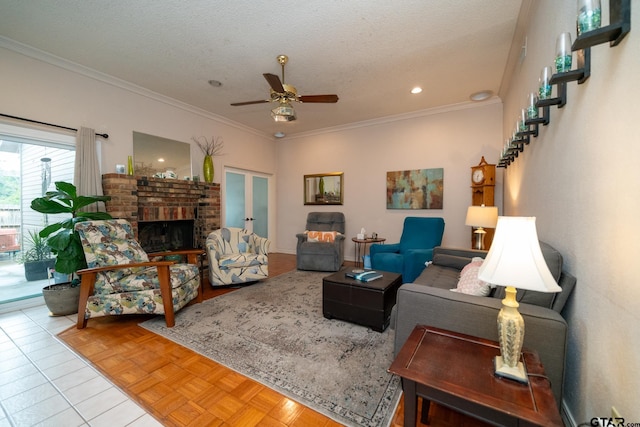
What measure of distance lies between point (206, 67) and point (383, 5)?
83.9 inches

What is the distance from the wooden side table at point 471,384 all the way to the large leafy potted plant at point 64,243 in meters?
3.17

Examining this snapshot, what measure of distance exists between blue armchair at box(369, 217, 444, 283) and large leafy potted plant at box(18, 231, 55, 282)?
159 inches

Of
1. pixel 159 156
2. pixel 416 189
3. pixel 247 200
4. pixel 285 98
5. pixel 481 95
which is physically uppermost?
pixel 481 95

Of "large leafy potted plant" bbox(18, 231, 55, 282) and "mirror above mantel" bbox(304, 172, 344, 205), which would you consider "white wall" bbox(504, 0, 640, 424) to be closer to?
"mirror above mantel" bbox(304, 172, 344, 205)

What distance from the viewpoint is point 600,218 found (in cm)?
105

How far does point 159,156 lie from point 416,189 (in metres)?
4.23

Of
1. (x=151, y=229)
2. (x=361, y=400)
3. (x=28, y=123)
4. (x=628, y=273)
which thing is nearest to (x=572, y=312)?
(x=628, y=273)

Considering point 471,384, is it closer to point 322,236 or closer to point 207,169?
point 322,236

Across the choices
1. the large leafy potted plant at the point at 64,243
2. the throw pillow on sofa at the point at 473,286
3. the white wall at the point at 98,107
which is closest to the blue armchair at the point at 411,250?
the throw pillow on sofa at the point at 473,286

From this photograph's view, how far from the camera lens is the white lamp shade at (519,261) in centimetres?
93

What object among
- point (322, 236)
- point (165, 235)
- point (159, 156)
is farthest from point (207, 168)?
point (322, 236)

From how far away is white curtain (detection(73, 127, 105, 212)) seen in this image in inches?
120

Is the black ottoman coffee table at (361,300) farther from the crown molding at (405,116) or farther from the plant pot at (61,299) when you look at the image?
the crown molding at (405,116)

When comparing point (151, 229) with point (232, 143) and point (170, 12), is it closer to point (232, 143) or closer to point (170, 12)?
point (232, 143)
